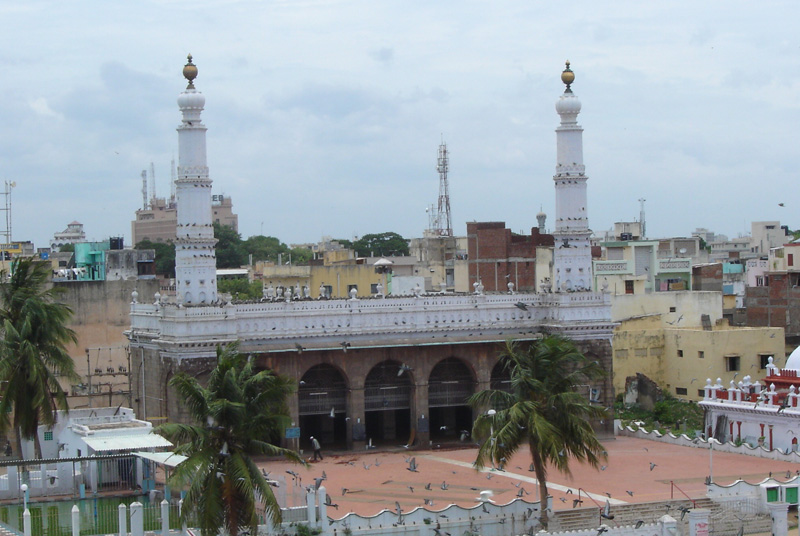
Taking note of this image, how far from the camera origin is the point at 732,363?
5912cm

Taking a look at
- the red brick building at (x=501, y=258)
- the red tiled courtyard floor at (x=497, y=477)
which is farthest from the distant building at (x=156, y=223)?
the red tiled courtyard floor at (x=497, y=477)

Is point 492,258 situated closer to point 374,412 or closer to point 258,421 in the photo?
point 374,412

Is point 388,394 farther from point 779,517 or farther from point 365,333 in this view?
point 779,517

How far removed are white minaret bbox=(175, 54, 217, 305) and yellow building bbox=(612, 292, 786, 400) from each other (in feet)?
61.7

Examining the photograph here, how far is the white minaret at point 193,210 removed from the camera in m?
47.0

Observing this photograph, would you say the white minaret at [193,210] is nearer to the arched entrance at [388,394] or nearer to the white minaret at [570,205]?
the arched entrance at [388,394]

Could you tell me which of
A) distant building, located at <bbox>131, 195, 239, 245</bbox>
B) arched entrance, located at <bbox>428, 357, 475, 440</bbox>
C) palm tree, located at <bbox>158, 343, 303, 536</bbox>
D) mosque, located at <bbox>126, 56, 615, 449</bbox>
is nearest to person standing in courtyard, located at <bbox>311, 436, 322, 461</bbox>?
mosque, located at <bbox>126, 56, 615, 449</bbox>

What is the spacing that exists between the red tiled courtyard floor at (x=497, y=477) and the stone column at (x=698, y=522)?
188 centimetres

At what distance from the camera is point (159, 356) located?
4741cm

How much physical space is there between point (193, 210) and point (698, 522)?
1955 centimetres

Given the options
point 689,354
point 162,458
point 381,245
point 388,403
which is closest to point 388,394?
point 388,403

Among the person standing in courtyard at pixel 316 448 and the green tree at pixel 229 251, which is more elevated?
the green tree at pixel 229 251

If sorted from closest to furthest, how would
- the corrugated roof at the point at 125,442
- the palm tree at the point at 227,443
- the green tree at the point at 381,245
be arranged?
1. the palm tree at the point at 227,443
2. the corrugated roof at the point at 125,442
3. the green tree at the point at 381,245

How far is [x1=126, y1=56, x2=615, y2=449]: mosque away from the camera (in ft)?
154
